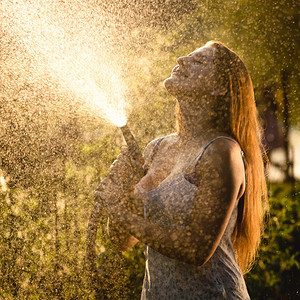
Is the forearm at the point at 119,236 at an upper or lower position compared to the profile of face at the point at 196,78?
lower

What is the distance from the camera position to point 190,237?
147 centimetres

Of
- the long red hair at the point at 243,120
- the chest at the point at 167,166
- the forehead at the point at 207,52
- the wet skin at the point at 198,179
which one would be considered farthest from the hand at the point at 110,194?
the forehead at the point at 207,52

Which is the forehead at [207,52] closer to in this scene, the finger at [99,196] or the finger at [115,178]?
the finger at [115,178]

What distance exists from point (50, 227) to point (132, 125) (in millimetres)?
1927

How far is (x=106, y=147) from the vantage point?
5.03 m

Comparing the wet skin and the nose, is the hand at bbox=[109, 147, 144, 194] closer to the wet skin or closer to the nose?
the wet skin

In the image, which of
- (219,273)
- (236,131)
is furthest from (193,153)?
(219,273)

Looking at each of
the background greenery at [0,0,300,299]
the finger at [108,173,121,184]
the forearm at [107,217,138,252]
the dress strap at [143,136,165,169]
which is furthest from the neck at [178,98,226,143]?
the background greenery at [0,0,300,299]

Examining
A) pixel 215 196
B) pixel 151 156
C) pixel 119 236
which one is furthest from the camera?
pixel 151 156

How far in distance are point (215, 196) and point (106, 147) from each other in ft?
12.1

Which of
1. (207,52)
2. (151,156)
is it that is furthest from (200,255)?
(207,52)

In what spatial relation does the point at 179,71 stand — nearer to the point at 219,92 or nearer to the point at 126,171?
the point at 219,92

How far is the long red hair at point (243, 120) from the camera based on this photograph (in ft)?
5.49

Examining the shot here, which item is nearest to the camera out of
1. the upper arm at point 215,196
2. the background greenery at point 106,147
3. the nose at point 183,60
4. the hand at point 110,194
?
the upper arm at point 215,196
